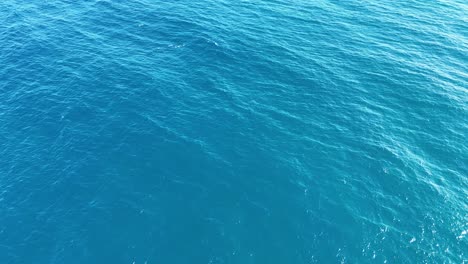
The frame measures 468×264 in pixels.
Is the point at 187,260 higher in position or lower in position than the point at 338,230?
lower

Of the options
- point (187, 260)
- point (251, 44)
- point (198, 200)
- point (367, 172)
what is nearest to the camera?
point (187, 260)

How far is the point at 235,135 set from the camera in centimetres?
10588

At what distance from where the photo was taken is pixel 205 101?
382 feet

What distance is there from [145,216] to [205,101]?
4341 cm

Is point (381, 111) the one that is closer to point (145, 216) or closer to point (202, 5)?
point (145, 216)

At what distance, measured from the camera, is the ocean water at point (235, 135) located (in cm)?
8225

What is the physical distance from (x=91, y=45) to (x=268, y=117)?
77.1 meters

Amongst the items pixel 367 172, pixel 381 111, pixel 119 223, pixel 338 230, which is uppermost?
pixel 381 111

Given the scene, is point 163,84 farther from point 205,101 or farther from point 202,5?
point 202,5

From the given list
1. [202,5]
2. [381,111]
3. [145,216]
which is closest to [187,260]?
[145,216]

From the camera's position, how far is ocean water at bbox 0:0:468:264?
8225 centimetres

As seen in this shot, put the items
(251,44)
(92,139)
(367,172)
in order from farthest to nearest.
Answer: (251,44) → (92,139) → (367,172)

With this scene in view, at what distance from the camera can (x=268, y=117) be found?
111m

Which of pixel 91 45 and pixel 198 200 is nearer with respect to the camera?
pixel 198 200
